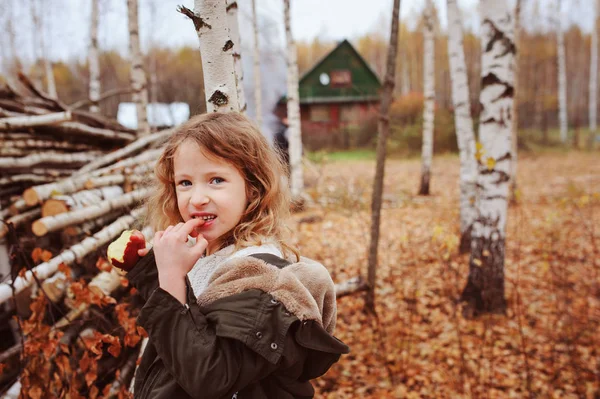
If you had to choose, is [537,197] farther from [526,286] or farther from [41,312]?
[41,312]

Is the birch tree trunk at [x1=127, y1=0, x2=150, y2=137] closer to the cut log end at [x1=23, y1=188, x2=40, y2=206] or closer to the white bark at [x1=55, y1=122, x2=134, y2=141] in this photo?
the white bark at [x1=55, y1=122, x2=134, y2=141]

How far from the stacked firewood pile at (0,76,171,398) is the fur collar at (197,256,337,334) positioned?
146cm

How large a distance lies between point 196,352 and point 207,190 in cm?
53

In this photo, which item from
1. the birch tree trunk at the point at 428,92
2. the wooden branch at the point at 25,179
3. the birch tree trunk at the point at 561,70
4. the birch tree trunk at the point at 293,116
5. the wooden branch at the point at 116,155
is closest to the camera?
the wooden branch at the point at 25,179

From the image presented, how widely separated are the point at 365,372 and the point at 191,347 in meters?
3.06

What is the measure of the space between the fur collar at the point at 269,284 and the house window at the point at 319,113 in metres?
24.7

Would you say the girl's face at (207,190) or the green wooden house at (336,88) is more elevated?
the green wooden house at (336,88)

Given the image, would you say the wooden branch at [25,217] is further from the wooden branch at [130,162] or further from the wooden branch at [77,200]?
the wooden branch at [130,162]

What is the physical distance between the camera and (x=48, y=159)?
4.21 meters

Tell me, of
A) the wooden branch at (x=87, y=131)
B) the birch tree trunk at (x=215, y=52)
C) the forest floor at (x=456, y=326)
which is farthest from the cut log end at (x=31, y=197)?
the forest floor at (x=456, y=326)

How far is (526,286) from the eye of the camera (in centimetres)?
521

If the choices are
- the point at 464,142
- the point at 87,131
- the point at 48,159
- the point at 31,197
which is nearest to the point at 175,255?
the point at 31,197

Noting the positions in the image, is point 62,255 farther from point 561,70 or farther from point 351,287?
point 561,70

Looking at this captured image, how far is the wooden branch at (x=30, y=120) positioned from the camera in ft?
12.4
